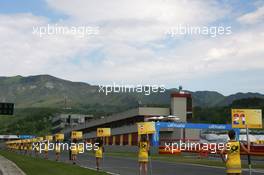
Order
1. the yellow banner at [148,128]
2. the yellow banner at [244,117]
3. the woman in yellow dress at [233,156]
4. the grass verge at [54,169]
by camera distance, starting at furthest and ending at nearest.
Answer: the yellow banner at [244,117] < the yellow banner at [148,128] < the grass verge at [54,169] < the woman in yellow dress at [233,156]

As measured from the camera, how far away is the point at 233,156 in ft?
45.0

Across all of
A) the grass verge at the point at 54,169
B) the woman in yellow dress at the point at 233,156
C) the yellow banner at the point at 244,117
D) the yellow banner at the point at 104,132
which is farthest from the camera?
the yellow banner at the point at 104,132

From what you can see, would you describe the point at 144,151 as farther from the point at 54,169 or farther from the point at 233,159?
the point at 233,159

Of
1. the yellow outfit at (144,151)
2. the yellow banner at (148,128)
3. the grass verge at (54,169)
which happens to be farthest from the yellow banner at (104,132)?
the yellow outfit at (144,151)

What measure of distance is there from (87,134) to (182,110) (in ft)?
182

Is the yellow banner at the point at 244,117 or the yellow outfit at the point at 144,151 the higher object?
the yellow banner at the point at 244,117

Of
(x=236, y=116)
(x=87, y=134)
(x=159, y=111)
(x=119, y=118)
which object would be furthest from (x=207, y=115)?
(x=236, y=116)

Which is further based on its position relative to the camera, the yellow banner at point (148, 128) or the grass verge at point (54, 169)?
the yellow banner at point (148, 128)

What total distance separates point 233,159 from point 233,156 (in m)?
0.09

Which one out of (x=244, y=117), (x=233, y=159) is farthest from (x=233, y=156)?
(x=244, y=117)

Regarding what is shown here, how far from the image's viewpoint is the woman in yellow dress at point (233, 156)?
44.6 feet

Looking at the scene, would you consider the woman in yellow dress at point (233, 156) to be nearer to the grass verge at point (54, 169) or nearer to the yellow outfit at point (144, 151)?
the yellow outfit at point (144, 151)

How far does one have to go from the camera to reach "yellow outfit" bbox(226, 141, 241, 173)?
44.6 feet

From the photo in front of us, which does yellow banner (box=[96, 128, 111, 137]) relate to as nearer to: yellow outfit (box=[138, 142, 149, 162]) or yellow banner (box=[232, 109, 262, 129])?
yellow banner (box=[232, 109, 262, 129])
